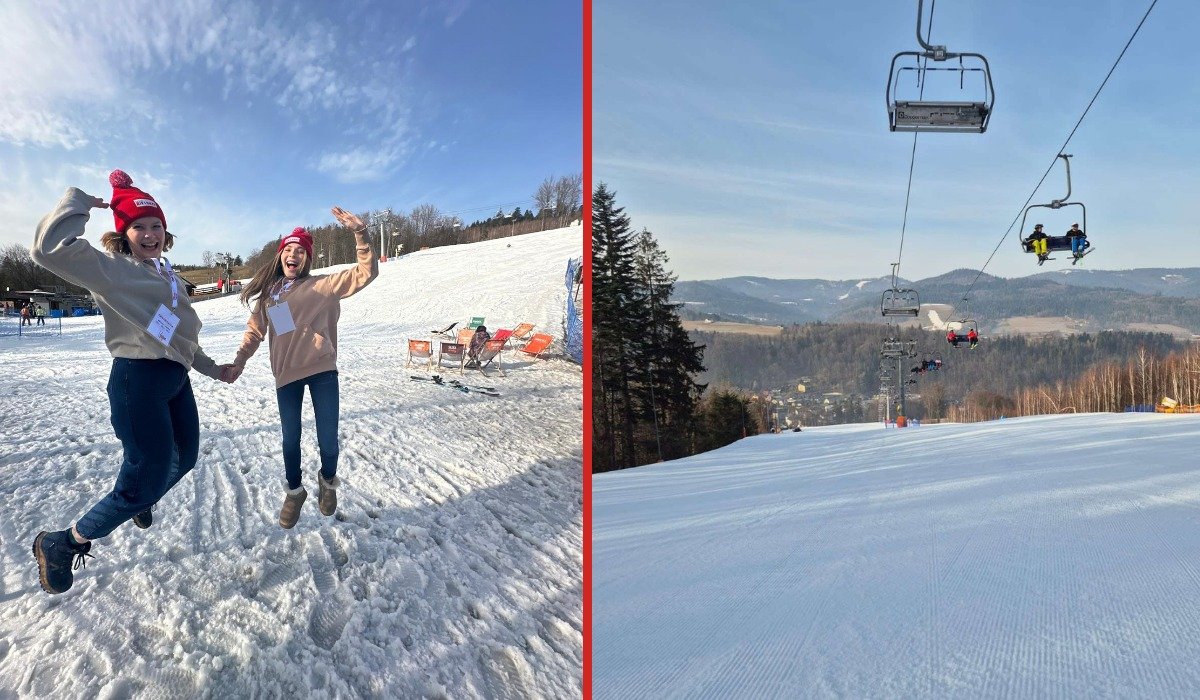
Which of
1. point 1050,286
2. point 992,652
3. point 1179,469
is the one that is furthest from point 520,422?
point 1050,286

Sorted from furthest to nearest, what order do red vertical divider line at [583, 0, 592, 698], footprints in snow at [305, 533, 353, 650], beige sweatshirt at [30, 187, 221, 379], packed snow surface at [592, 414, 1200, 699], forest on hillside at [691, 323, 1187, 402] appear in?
1. forest on hillside at [691, 323, 1187, 402]
2. packed snow surface at [592, 414, 1200, 699]
3. red vertical divider line at [583, 0, 592, 698]
4. footprints in snow at [305, 533, 353, 650]
5. beige sweatshirt at [30, 187, 221, 379]

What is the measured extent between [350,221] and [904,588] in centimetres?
599

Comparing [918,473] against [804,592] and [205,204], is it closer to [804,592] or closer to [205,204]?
[804,592]

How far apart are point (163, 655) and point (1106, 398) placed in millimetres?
66218

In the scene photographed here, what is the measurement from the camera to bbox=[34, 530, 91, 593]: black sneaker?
5.34ft

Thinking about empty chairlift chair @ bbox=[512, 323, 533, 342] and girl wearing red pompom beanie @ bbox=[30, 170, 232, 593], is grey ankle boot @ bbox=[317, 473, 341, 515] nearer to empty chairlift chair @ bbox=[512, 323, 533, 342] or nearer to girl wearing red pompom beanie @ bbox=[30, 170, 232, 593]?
girl wearing red pompom beanie @ bbox=[30, 170, 232, 593]

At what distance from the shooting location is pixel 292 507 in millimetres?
1951

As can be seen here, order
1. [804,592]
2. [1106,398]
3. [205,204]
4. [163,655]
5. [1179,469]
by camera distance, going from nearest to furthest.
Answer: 1. [163,655]
2. [205,204]
3. [804,592]
4. [1179,469]
5. [1106,398]

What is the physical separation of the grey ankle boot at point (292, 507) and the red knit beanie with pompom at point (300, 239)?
70cm

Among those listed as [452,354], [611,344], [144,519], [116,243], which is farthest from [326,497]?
[611,344]

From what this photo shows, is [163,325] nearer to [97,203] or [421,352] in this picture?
[97,203]

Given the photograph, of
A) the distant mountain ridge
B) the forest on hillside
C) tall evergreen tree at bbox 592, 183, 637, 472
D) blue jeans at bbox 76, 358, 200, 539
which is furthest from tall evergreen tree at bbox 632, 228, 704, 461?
the distant mountain ridge

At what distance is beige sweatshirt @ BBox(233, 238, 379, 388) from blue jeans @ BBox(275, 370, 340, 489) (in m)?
0.04

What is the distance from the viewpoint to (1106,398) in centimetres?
5278
